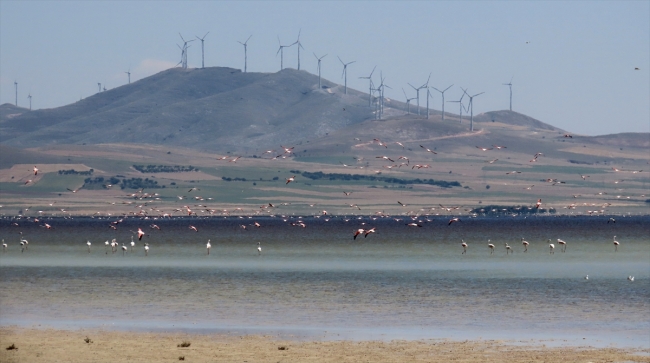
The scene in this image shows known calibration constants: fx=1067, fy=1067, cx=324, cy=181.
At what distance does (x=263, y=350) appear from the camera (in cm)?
3038

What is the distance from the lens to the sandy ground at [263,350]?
2850cm

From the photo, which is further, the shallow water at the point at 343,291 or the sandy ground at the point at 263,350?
the shallow water at the point at 343,291

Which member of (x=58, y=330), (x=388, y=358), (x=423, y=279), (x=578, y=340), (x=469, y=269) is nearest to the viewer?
(x=388, y=358)

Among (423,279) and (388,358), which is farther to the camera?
(423,279)

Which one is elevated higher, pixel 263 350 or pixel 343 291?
pixel 263 350

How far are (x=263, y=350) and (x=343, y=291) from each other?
19118 millimetres

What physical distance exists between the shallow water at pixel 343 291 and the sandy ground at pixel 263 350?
Result: 2025mm

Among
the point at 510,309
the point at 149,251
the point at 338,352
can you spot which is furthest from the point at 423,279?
the point at 149,251

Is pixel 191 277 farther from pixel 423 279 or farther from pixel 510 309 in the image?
pixel 510 309

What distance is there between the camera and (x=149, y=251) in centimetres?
8794

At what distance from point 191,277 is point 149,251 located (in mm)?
Answer: 30641

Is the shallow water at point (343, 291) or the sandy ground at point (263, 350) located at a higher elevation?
the sandy ground at point (263, 350)

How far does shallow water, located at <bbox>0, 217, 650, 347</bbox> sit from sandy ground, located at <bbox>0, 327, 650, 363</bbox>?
2025 mm

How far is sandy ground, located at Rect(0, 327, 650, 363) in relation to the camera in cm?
2850
